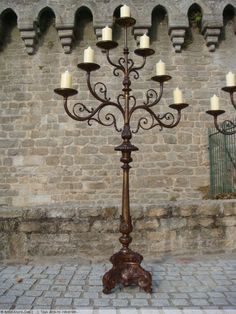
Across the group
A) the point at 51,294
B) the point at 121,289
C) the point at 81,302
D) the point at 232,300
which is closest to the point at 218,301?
the point at 232,300

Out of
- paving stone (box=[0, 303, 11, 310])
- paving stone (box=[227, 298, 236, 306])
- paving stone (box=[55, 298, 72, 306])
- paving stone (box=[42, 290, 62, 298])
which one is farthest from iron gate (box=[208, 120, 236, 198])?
paving stone (box=[0, 303, 11, 310])

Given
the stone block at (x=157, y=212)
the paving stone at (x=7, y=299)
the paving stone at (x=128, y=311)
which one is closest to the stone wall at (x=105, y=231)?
the stone block at (x=157, y=212)

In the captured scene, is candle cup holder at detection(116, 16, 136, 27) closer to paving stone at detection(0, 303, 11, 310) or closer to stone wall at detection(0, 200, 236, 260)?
stone wall at detection(0, 200, 236, 260)

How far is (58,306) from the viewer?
310 centimetres

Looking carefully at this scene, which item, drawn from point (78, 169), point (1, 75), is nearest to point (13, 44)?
point (1, 75)

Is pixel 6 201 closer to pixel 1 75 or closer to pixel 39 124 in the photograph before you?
pixel 39 124

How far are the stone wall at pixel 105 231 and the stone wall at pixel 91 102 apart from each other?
2.91 metres

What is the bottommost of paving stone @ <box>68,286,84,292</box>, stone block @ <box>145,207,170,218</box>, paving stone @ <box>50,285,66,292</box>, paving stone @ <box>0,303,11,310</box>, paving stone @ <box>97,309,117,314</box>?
paving stone @ <box>0,303,11,310</box>

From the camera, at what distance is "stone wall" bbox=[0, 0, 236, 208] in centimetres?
786

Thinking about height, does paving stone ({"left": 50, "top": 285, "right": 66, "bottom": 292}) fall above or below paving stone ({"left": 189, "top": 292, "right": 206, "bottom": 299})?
below

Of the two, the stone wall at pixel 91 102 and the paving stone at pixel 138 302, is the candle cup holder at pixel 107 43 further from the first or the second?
the stone wall at pixel 91 102

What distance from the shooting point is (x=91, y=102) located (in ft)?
26.6

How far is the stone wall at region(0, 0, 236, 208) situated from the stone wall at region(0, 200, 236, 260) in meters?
2.91

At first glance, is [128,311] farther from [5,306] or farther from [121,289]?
[5,306]
